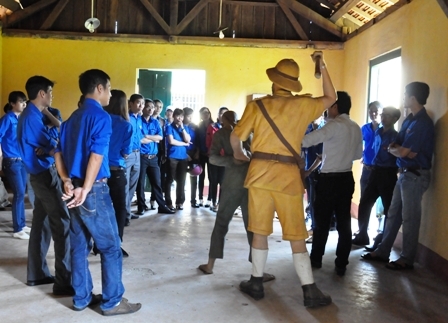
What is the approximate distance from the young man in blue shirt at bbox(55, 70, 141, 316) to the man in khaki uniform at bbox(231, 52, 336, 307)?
0.99 metres

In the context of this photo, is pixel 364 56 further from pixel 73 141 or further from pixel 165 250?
pixel 73 141

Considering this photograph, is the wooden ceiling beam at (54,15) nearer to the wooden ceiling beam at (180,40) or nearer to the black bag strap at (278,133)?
the wooden ceiling beam at (180,40)

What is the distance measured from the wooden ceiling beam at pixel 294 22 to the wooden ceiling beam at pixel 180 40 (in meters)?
0.12

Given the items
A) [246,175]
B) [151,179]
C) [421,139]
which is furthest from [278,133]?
[151,179]

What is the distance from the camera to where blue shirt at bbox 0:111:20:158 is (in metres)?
5.41

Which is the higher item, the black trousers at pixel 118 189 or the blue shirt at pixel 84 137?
the blue shirt at pixel 84 137

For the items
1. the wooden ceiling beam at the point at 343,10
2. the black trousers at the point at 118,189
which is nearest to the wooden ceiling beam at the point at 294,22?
the wooden ceiling beam at the point at 343,10

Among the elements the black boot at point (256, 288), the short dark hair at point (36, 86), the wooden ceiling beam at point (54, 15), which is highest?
the wooden ceiling beam at point (54, 15)

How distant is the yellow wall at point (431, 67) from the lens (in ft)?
14.7

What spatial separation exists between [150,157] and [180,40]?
3095mm

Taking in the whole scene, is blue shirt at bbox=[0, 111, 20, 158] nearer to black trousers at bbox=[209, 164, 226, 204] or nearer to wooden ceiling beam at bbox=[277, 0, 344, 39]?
black trousers at bbox=[209, 164, 226, 204]

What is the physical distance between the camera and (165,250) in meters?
5.02

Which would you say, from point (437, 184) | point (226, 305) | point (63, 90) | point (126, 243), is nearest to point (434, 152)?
point (437, 184)

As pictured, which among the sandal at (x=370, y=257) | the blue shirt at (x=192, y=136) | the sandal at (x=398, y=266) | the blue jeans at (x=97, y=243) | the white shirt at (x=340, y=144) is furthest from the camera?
the blue shirt at (x=192, y=136)
